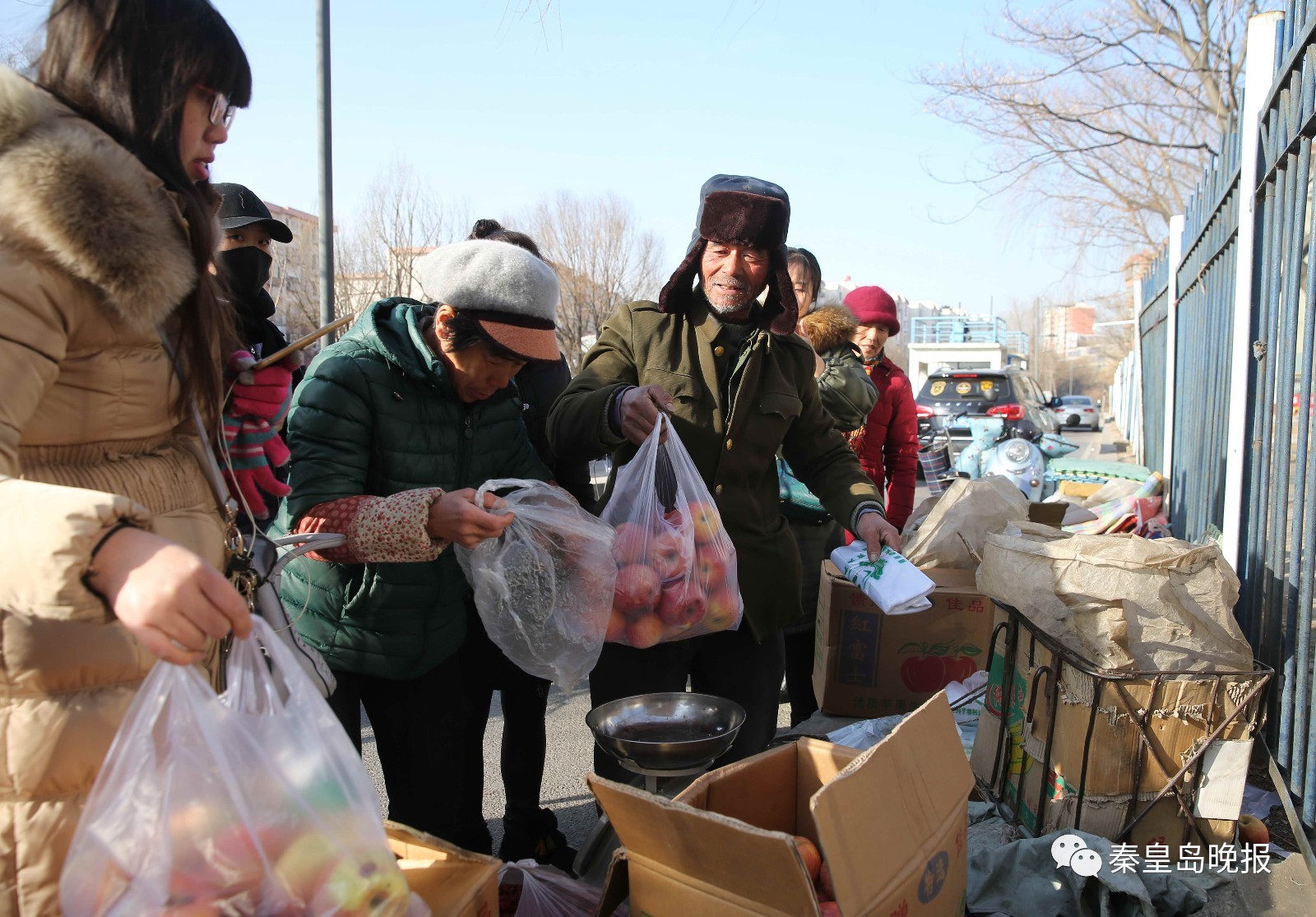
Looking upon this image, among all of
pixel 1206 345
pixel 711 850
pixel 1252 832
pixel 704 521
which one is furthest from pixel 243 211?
pixel 1206 345

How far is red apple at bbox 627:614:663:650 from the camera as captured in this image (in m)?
2.34

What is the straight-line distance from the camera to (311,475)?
78.6 inches

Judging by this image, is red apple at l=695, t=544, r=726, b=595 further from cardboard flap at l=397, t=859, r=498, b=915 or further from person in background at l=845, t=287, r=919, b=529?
person in background at l=845, t=287, r=919, b=529

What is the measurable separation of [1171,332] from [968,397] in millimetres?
7320

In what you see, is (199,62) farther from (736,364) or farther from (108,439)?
(736,364)

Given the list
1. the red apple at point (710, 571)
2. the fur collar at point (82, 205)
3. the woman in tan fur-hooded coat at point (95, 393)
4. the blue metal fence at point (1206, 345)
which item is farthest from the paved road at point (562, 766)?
the fur collar at point (82, 205)

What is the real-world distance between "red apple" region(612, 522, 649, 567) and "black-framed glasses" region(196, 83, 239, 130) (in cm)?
133

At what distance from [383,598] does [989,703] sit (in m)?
2.05

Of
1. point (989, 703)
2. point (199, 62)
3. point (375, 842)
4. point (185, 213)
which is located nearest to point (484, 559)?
point (375, 842)

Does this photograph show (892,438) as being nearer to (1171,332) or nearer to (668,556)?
(668,556)

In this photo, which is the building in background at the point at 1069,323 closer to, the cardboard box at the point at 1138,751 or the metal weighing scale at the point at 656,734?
the cardboard box at the point at 1138,751

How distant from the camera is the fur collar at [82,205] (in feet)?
3.51

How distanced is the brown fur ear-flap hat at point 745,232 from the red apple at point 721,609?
0.76 metres

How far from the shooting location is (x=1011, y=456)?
7.70 meters
